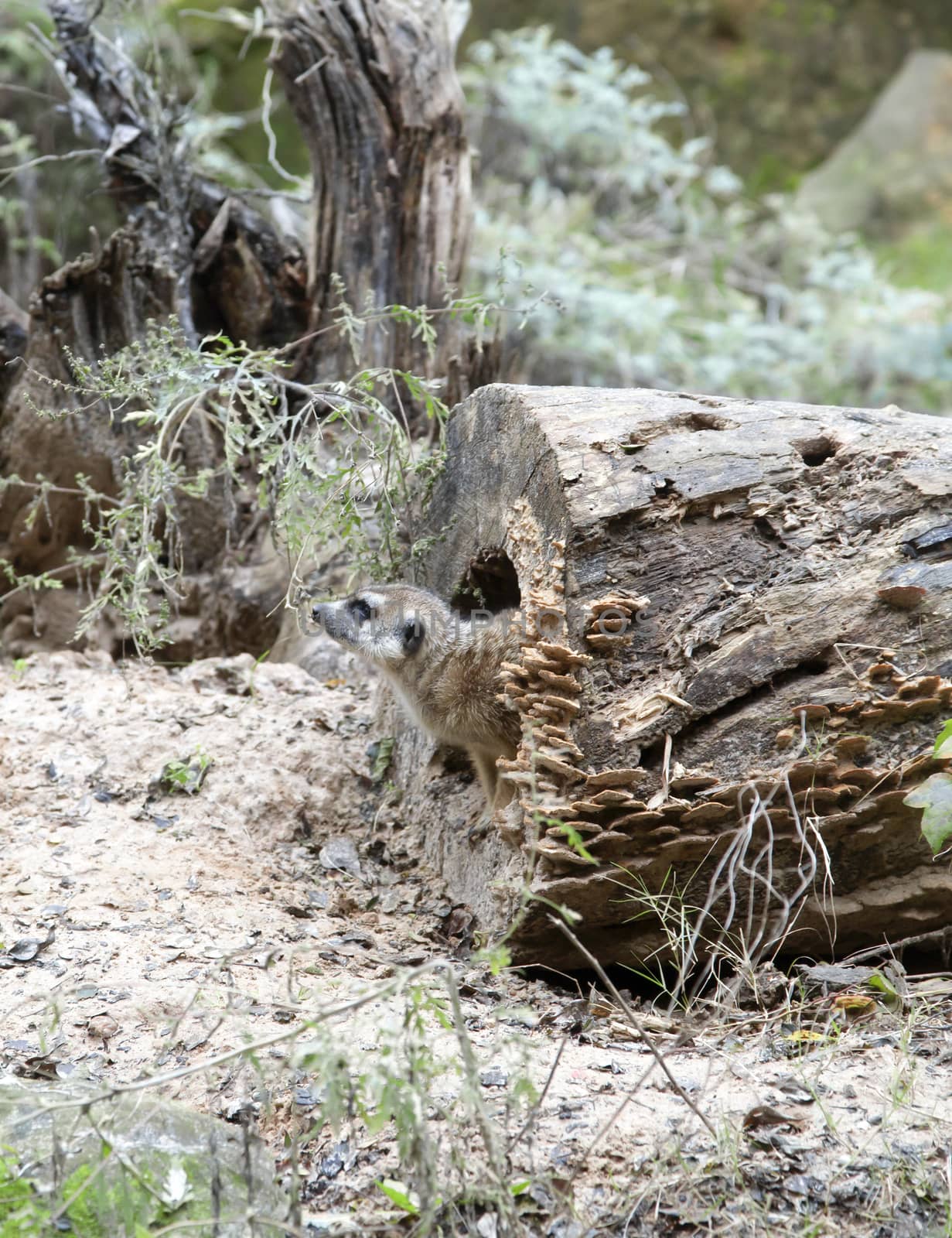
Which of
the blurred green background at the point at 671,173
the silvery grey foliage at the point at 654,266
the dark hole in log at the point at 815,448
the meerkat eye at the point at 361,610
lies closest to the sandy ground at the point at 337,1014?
the meerkat eye at the point at 361,610

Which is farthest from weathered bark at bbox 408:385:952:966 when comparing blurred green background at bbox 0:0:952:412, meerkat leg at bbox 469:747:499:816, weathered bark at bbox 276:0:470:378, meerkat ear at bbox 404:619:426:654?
blurred green background at bbox 0:0:952:412

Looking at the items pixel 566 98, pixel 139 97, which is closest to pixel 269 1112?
pixel 139 97

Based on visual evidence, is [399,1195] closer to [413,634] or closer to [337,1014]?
[337,1014]

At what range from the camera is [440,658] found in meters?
3.83

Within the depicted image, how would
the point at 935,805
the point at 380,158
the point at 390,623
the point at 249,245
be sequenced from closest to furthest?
the point at 935,805 → the point at 390,623 → the point at 380,158 → the point at 249,245

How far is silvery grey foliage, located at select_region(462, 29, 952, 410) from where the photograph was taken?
→ 28.8ft

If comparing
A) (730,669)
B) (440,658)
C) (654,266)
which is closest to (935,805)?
(730,669)

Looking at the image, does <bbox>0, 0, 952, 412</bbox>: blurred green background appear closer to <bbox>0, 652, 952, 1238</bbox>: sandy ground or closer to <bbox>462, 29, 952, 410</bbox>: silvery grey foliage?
<bbox>462, 29, 952, 410</bbox>: silvery grey foliage

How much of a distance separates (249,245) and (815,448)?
3220 mm

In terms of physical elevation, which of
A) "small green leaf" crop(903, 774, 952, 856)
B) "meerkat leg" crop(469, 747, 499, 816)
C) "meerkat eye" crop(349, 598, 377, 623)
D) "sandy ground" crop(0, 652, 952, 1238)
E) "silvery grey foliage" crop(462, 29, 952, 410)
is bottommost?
"sandy ground" crop(0, 652, 952, 1238)

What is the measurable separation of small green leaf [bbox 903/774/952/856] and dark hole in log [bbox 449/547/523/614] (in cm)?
152

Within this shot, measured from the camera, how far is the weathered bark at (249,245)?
513cm

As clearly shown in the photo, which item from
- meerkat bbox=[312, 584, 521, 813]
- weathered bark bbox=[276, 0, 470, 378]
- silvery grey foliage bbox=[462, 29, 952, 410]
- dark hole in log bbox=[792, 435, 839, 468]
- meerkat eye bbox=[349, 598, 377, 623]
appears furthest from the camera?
silvery grey foliage bbox=[462, 29, 952, 410]

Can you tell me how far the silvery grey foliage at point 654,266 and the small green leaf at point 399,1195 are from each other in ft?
22.5
